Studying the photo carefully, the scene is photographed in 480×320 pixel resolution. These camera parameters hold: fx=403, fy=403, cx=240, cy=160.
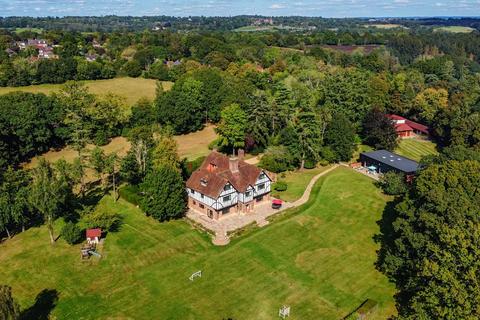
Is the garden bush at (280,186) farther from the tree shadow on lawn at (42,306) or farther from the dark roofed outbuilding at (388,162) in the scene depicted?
the tree shadow on lawn at (42,306)

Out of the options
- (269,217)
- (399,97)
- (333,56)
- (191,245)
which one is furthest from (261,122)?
(333,56)

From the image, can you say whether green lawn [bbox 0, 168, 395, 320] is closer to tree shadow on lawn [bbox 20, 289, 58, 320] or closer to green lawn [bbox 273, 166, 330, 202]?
tree shadow on lawn [bbox 20, 289, 58, 320]

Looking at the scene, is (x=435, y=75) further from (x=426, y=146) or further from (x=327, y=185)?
(x=327, y=185)

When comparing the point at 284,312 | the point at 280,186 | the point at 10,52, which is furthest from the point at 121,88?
the point at 284,312

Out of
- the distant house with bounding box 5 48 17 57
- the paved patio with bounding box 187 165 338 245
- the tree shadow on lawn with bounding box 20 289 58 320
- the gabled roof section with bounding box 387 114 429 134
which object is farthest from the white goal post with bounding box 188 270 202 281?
the distant house with bounding box 5 48 17 57

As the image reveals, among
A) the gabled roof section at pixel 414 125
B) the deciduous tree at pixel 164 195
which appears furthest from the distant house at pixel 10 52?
the gabled roof section at pixel 414 125

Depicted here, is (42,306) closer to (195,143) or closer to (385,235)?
(385,235)
